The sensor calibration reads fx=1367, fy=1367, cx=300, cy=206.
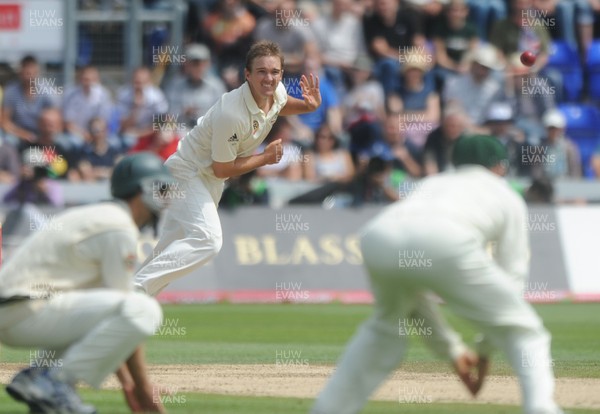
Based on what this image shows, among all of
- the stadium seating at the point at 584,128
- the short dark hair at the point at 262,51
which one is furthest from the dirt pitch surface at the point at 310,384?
the stadium seating at the point at 584,128

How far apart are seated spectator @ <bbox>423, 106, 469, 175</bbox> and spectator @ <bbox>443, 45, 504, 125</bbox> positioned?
796 mm

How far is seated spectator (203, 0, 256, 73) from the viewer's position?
69.7 ft

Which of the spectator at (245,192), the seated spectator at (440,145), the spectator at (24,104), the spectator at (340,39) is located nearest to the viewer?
the spectator at (245,192)

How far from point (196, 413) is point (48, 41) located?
1244cm

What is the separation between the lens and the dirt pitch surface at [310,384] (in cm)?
921

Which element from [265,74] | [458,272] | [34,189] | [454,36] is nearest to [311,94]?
[265,74]

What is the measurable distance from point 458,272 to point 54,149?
44.3 feet

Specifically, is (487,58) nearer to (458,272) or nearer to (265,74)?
(265,74)

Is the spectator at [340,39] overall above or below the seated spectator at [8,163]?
above

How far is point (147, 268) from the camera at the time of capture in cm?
1018

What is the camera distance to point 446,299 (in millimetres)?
6898

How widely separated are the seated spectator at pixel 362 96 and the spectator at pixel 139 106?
2811 mm

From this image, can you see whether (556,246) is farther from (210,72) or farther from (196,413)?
(196,413)

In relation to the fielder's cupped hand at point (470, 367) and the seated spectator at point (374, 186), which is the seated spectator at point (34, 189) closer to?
the seated spectator at point (374, 186)
